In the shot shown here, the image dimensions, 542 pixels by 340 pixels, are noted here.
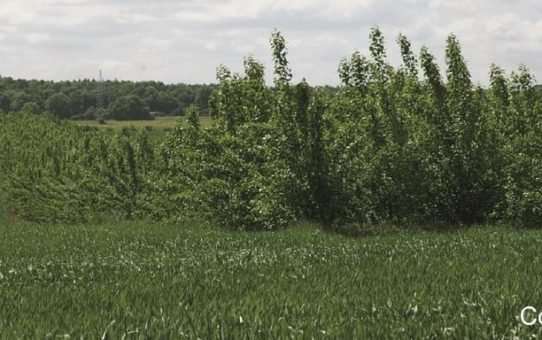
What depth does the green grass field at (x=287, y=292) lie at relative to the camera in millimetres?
5664

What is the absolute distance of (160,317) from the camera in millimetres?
6180

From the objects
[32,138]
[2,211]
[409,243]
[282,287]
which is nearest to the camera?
[282,287]

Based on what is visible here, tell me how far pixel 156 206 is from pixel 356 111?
14892 millimetres

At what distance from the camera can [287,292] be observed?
8.07 meters

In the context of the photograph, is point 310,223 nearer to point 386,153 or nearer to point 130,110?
point 386,153

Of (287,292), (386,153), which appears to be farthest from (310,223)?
(287,292)

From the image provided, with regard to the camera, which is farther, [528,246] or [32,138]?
[32,138]

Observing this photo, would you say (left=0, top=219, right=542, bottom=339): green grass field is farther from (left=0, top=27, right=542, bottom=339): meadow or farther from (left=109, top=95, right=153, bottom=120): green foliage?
(left=109, top=95, right=153, bottom=120): green foliage

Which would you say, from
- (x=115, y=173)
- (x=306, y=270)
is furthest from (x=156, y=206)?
(x=306, y=270)

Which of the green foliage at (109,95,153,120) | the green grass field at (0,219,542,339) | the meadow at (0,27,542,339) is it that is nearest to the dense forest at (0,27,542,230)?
the meadow at (0,27,542,339)

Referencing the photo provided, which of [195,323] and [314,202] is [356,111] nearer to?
[314,202]

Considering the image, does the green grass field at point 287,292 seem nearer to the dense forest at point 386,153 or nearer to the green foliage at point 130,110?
the dense forest at point 386,153

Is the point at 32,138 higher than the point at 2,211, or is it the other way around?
the point at 32,138

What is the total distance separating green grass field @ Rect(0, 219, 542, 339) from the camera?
5.66 m
